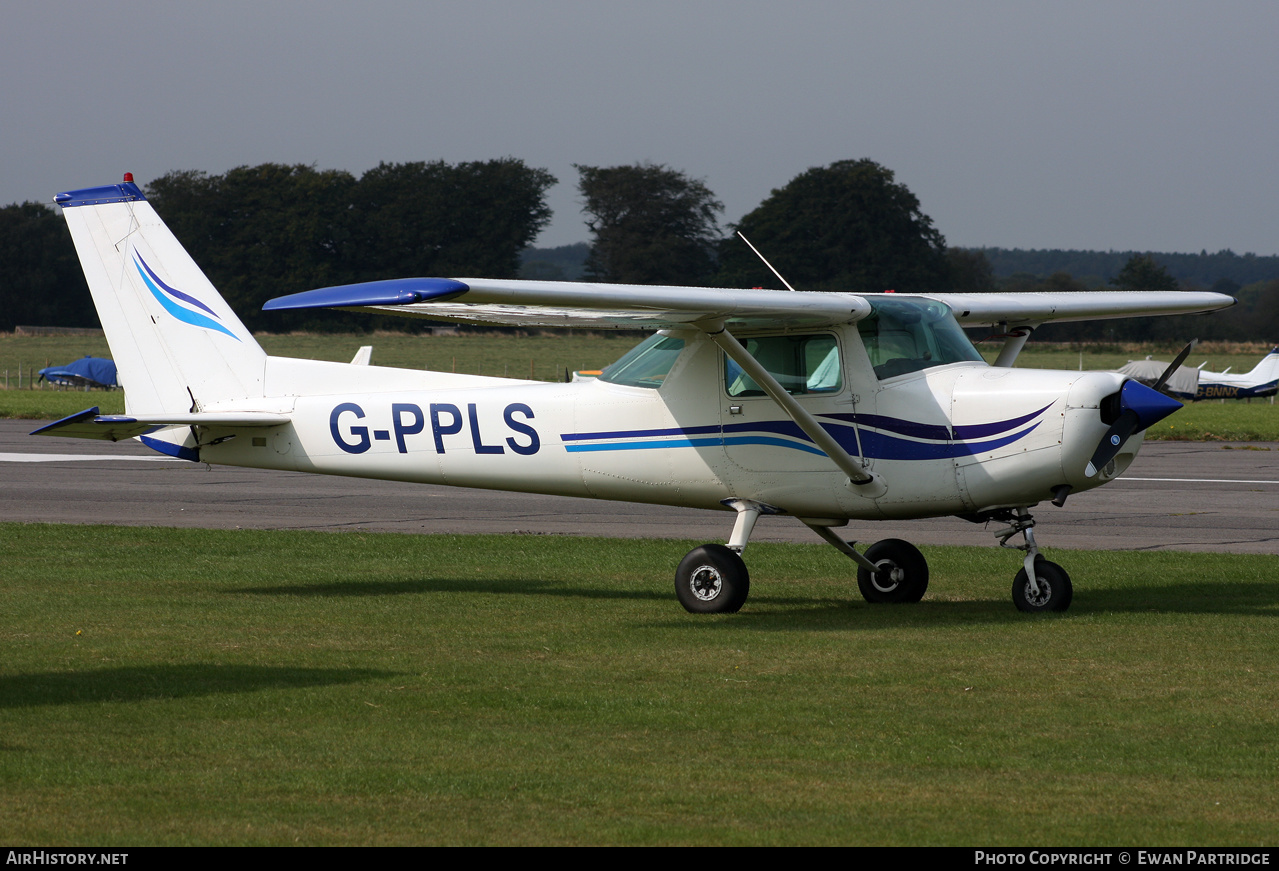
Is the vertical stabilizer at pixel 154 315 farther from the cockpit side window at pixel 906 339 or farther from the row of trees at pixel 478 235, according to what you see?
the row of trees at pixel 478 235

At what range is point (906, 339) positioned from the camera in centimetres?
1152

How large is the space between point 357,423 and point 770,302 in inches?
164

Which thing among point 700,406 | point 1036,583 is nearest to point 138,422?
point 700,406

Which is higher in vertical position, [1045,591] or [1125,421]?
[1125,421]

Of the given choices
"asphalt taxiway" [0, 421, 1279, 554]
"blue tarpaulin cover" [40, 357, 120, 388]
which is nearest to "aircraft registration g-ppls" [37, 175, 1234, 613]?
"asphalt taxiway" [0, 421, 1279, 554]

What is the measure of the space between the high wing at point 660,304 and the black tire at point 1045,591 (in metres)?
2.45

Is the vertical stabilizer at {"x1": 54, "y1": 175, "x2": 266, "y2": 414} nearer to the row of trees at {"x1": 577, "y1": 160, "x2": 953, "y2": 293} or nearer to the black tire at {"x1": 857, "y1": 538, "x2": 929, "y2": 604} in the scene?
the black tire at {"x1": 857, "y1": 538, "x2": 929, "y2": 604}

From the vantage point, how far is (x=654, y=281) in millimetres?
93250

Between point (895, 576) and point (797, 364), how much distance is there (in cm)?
213

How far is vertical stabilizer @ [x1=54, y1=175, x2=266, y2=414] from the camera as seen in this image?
1331cm

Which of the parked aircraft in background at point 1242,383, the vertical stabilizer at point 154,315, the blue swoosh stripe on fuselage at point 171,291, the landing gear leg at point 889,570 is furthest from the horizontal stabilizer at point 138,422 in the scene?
the parked aircraft in background at point 1242,383

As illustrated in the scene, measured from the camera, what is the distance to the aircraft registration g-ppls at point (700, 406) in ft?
35.5

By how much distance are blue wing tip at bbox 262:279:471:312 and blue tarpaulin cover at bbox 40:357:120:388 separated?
182 ft

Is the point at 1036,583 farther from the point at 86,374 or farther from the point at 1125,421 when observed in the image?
the point at 86,374
